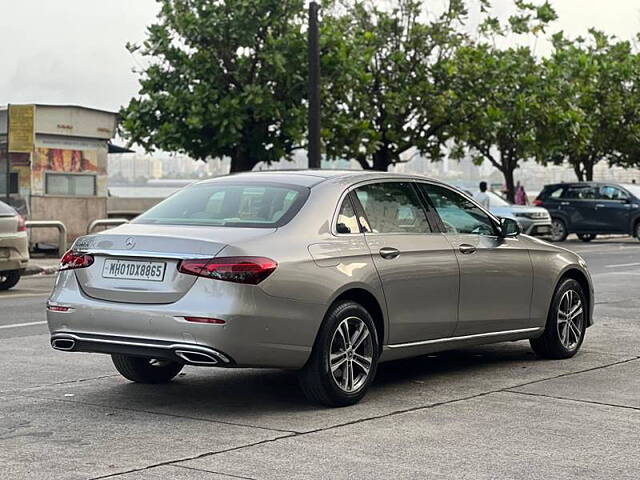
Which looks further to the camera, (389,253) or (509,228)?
(509,228)

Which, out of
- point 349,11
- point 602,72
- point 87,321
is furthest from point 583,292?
point 602,72

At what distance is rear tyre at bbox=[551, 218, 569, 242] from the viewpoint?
36.0 meters

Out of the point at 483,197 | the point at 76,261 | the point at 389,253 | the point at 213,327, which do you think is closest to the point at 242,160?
the point at 483,197

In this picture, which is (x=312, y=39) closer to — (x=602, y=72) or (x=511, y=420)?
(x=511, y=420)

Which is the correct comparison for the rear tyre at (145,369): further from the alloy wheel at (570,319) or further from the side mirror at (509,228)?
the alloy wheel at (570,319)

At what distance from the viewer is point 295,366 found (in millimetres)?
7793

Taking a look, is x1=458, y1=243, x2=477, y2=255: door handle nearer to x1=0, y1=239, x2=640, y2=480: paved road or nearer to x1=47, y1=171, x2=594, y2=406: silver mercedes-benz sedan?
x1=47, y1=171, x2=594, y2=406: silver mercedes-benz sedan

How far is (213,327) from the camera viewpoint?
744cm

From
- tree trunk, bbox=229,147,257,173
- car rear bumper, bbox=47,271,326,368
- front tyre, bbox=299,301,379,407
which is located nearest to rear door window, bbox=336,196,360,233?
front tyre, bbox=299,301,379,407

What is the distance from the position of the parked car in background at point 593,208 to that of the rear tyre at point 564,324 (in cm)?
2541

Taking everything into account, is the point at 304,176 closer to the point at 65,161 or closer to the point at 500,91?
the point at 65,161

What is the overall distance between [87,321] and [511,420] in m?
2.60

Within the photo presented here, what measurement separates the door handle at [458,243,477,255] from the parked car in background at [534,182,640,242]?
26825mm

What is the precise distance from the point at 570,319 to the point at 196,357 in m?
3.93
